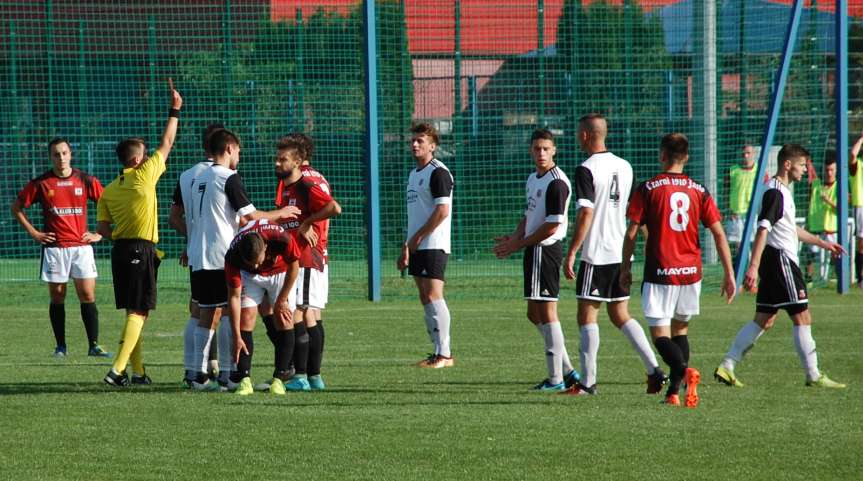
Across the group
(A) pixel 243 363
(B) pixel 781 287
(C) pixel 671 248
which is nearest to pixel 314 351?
(A) pixel 243 363

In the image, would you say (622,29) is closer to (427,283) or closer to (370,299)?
(370,299)

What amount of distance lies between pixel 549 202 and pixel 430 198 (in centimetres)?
212

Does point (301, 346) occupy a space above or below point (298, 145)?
below

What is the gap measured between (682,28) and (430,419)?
13251 millimetres

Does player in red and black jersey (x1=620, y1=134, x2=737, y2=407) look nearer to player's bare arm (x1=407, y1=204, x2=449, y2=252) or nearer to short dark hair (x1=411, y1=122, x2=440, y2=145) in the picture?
player's bare arm (x1=407, y1=204, x2=449, y2=252)

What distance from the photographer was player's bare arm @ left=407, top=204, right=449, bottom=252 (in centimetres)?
1062

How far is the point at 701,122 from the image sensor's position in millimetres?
19234

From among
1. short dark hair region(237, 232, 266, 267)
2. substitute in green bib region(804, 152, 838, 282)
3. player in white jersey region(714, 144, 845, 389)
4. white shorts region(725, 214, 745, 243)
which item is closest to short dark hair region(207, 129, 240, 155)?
short dark hair region(237, 232, 266, 267)

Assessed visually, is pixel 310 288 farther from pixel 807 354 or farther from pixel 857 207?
pixel 857 207

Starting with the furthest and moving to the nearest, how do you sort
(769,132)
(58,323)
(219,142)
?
(769,132), (58,323), (219,142)

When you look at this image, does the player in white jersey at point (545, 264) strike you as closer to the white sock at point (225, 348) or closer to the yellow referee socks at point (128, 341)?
the white sock at point (225, 348)

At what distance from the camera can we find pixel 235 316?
331 inches

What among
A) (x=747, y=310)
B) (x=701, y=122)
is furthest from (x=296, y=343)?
(x=701, y=122)

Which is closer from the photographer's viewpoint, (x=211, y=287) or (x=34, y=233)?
(x=211, y=287)
